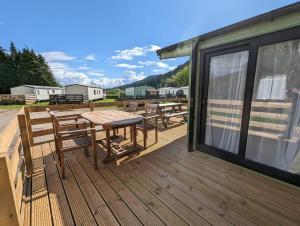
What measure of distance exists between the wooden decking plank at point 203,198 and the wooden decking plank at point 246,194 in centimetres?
27

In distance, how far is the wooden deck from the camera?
4.77ft

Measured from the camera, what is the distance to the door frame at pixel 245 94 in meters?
1.88

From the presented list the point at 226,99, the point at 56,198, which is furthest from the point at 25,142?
the point at 226,99

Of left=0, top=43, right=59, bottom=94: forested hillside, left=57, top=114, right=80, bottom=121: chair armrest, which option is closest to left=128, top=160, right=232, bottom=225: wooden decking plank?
left=57, top=114, right=80, bottom=121: chair armrest

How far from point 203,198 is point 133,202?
2.71ft

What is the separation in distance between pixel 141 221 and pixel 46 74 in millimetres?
42955

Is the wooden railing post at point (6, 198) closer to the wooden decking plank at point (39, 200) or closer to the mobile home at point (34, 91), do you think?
the wooden decking plank at point (39, 200)

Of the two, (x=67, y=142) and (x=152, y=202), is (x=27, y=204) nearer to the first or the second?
(x=67, y=142)

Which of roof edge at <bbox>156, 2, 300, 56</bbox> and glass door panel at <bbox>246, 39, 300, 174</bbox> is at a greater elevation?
roof edge at <bbox>156, 2, 300, 56</bbox>

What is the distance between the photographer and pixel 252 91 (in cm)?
213

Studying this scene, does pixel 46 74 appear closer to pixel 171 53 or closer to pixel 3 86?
pixel 3 86

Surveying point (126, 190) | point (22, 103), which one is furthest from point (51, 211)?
point (22, 103)

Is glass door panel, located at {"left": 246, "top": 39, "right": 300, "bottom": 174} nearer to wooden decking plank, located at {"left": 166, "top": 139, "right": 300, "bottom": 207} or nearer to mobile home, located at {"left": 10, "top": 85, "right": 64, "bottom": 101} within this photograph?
wooden decking plank, located at {"left": 166, "top": 139, "right": 300, "bottom": 207}

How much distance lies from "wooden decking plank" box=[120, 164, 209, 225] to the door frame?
136 cm
